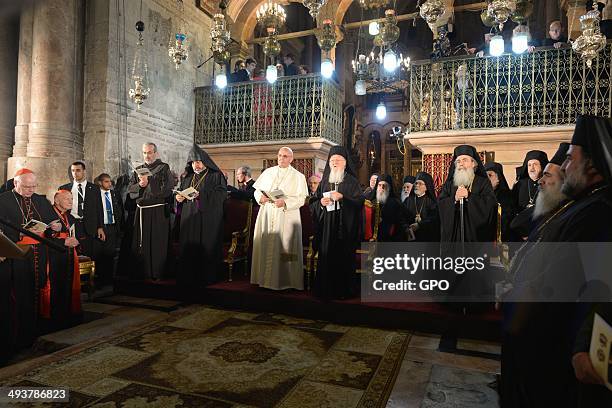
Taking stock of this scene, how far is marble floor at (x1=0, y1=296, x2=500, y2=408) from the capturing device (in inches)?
112

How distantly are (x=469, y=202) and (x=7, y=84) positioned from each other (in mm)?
9561

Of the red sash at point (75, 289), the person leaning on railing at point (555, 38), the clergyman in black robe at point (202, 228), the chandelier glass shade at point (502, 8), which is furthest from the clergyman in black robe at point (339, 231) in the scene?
the person leaning on railing at point (555, 38)

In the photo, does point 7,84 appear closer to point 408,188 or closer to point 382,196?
point 382,196

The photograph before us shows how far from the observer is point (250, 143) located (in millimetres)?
11109

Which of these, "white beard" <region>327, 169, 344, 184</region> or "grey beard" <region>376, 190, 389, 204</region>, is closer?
"white beard" <region>327, 169, 344, 184</region>

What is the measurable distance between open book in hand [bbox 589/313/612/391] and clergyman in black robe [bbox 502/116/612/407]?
0.37 metres

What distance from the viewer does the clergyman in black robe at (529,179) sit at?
5.45 m

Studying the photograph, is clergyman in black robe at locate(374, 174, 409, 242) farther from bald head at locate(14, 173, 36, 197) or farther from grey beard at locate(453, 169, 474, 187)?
bald head at locate(14, 173, 36, 197)

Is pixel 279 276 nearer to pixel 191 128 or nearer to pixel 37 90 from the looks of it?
pixel 37 90

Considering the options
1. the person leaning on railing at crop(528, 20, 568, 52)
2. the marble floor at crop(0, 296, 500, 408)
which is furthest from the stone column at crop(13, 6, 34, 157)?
the person leaning on railing at crop(528, 20, 568, 52)

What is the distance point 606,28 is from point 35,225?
1016 centimetres

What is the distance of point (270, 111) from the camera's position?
1124 cm

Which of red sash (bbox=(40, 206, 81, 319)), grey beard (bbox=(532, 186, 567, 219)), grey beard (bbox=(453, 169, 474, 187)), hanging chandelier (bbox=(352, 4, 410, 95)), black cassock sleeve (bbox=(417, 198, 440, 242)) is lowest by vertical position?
red sash (bbox=(40, 206, 81, 319))

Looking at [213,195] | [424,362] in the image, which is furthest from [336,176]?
[424,362]
